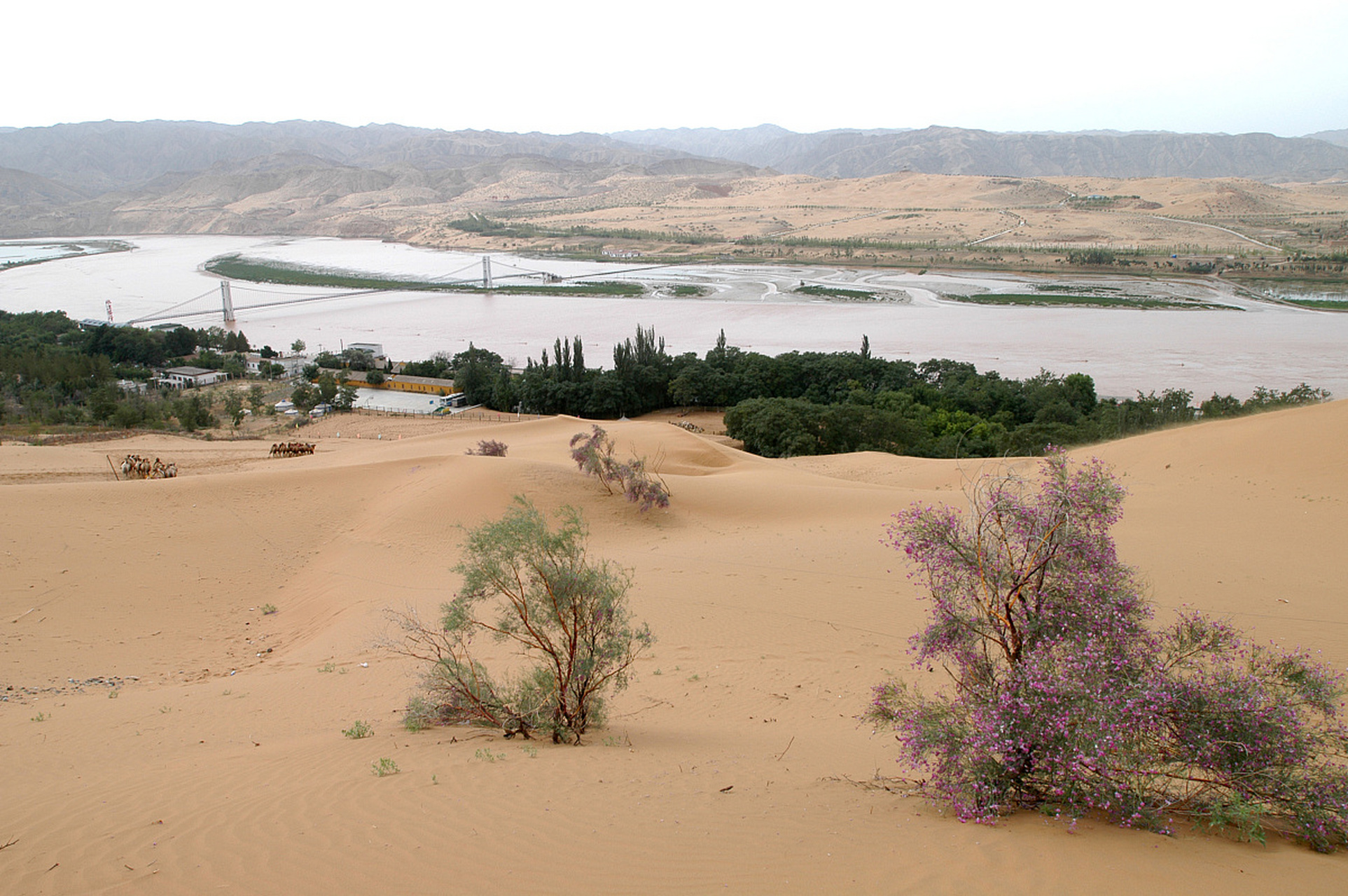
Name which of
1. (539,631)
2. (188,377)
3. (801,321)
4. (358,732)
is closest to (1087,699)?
(539,631)

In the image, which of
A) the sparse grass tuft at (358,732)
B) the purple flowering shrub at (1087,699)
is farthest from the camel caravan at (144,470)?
the purple flowering shrub at (1087,699)

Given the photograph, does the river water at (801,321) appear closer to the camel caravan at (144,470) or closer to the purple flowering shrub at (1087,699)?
the camel caravan at (144,470)

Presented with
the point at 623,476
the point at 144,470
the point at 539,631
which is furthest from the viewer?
the point at 144,470

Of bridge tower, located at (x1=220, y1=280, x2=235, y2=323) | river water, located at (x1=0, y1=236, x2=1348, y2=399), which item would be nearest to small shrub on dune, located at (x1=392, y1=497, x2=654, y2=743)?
river water, located at (x1=0, y1=236, x2=1348, y2=399)

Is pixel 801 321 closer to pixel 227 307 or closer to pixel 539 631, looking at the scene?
pixel 227 307

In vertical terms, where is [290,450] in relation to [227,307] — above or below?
below

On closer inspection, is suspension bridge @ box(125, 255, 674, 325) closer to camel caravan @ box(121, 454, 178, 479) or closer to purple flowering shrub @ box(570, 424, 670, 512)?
camel caravan @ box(121, 454, 178, 479)

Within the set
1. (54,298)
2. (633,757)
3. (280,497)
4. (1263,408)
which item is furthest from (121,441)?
(54,298)
